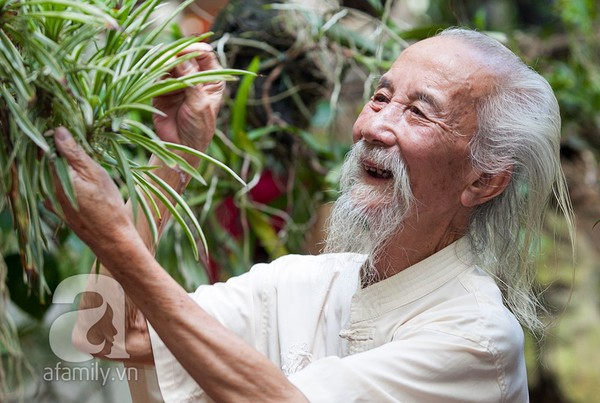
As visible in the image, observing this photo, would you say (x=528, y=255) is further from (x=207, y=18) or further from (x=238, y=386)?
(x=207, y=18)

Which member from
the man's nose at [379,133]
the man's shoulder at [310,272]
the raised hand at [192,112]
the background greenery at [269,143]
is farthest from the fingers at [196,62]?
the background greenery at [269,143]

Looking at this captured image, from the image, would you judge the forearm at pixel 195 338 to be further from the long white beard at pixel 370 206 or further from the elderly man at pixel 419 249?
the long white beard at pixel 370 206

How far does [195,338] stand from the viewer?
3.65 ft

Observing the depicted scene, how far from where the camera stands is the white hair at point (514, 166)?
144cm

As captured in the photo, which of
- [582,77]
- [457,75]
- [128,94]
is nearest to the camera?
[128,94]

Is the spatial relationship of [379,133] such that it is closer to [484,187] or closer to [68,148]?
[484,187]

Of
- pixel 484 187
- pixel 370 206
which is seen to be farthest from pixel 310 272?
pixel 484 187

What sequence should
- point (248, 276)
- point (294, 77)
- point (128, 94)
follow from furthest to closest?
point (294, 77), point (248, 276), point (128, 94)

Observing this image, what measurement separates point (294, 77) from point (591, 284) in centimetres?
194

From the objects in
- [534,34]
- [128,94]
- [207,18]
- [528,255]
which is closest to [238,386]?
[128,94]

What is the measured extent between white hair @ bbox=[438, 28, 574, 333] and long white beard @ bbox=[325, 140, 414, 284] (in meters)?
0.13

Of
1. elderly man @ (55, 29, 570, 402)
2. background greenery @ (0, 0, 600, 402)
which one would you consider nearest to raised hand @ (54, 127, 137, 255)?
elderly man @ (55, 29, 570, 402)

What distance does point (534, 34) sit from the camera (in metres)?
3.67

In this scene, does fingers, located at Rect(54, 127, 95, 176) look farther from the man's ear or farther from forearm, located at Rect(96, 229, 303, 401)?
the man's ear
